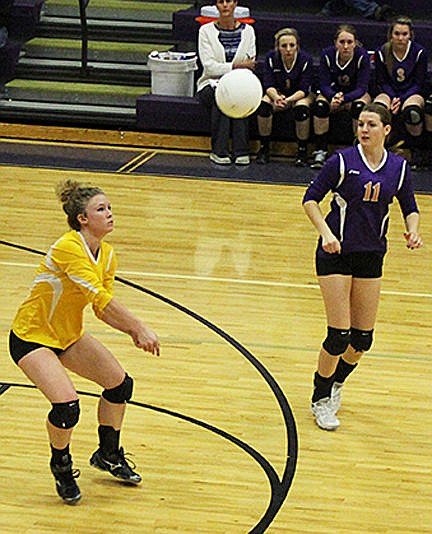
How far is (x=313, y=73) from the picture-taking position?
478 inches

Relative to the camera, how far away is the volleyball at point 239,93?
1097 centimetres

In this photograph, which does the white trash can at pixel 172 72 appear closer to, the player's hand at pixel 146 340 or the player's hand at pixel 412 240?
the player's hand at pixel 412 240

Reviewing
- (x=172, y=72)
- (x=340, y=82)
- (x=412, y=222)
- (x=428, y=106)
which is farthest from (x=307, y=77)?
(x=412, y=222)

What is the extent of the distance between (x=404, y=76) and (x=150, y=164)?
2847mm

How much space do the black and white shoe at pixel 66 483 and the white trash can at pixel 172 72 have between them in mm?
8435

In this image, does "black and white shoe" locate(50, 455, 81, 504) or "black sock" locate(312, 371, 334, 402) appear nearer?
"black and white shoe" locate(50, 455, 81, 504)

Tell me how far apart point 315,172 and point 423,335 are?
4578 mm

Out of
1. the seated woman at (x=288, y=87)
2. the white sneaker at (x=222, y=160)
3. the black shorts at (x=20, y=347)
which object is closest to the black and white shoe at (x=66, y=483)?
the black shorts at (x=20, y=347)

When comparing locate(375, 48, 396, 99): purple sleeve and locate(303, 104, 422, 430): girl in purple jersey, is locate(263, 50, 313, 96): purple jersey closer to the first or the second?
locate(375, 48, 396, 99): purple sleeve

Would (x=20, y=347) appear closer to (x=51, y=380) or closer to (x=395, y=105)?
(x=51, y=380)

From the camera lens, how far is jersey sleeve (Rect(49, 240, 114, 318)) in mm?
4824

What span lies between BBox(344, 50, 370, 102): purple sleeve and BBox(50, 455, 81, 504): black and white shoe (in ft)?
25.1

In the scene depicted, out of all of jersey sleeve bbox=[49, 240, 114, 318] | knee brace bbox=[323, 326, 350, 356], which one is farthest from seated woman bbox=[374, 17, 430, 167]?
jersey sleeve bbox=[49, 240, 114, 318]

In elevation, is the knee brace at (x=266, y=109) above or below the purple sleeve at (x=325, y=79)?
below
